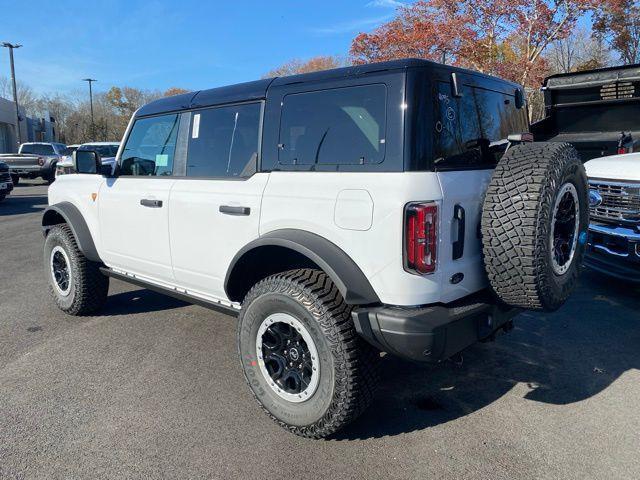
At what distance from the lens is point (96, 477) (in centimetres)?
261

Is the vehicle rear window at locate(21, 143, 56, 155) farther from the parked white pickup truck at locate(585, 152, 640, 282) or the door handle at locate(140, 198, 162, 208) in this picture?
the parked white pickup truck at locate(585, 152, 640, 282)

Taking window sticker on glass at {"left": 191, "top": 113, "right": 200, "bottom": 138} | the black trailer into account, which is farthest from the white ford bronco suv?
the black trailer

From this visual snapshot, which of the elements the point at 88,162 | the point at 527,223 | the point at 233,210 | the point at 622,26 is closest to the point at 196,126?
the point at 233,210

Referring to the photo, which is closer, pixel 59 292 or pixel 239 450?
pixel 239 450

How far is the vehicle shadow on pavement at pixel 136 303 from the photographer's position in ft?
17.2

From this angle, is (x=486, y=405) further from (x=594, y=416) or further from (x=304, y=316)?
(x=304, y=316)

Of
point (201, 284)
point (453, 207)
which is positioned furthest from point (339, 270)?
point (201, 284)

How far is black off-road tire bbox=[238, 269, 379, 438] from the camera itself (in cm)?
270

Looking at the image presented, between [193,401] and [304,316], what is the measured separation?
1.15 m

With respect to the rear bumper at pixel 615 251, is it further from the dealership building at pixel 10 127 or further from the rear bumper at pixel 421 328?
the dealership building at pixel 10 127

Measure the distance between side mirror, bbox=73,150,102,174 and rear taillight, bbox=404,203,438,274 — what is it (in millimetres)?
3147

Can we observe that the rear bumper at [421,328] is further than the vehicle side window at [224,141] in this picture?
No

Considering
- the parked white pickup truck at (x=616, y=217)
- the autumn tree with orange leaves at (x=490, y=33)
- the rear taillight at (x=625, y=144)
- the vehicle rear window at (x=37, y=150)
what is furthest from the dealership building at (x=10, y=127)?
the parked white pickup truck at (x=616, y=217)

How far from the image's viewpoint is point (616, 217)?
505 cm
